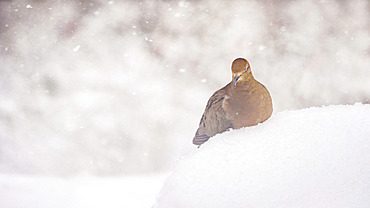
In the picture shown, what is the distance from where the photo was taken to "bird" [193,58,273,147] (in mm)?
1281

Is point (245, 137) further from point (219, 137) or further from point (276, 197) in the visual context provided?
point (276, 197)

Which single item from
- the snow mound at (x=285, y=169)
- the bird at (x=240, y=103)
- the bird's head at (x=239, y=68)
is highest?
the bird's head at (x=239, y=68)

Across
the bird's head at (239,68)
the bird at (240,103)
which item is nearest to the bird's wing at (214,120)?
the bird at (240,103)

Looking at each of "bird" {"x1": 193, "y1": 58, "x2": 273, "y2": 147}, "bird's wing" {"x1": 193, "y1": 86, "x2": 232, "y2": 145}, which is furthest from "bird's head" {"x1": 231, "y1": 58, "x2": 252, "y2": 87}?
"bird's wing" {"x1": 193, "y1": 86, "x2": 232, "y2": 145}

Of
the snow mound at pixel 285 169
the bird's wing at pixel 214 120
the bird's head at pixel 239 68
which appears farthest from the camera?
the bird's wing at pixel 214 120

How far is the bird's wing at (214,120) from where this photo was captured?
4.52 ft

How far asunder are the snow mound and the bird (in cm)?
13

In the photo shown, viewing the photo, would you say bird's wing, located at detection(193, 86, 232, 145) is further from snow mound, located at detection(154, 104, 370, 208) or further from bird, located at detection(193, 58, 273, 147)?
snow mound, located at detection(154, 104, 370, 208)

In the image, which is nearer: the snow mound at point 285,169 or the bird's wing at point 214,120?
the snow mound at point 285,169

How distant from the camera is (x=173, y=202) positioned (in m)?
0.96

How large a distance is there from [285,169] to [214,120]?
1.70 feet

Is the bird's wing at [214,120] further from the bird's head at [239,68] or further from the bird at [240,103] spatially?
the bird's head at [239,68]

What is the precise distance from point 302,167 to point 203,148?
1.08ft

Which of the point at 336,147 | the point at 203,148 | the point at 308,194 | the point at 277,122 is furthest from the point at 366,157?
the point at 203,148
